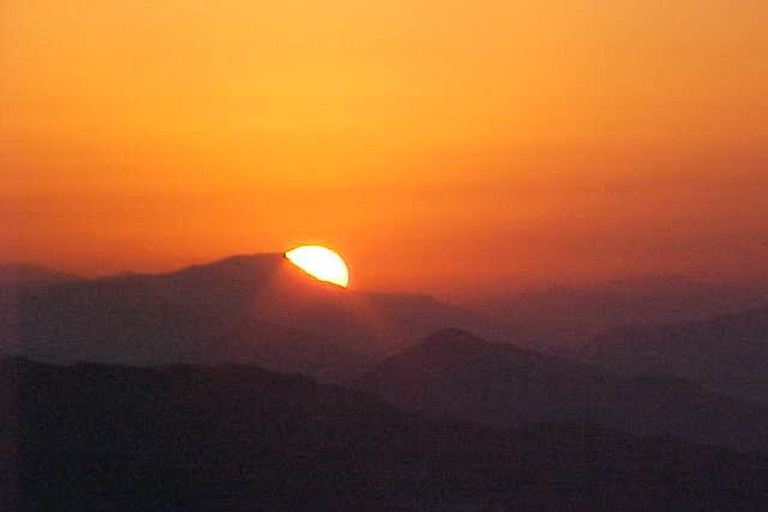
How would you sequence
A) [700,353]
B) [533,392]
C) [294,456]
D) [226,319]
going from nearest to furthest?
1. [294,456]
2. [700,353]
3. [533,392]
4. [226,319]

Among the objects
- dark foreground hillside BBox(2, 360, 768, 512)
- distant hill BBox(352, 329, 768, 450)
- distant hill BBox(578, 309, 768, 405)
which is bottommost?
dark foreground hillside BBox(2, 360, 768, 512)

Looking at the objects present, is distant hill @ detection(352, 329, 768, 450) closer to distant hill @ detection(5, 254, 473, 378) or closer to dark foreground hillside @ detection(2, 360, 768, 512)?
distant hill @ detection(5, 254, 473, 378)

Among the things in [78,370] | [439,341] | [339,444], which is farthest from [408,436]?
[78,370]

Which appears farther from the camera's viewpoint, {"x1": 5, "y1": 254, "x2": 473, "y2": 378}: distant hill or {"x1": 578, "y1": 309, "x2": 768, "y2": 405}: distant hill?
{"x1": 578, "y1": 309, "x2": 768, "y2": 405}: distant hill

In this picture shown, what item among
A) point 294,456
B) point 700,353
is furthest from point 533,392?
point 294,456

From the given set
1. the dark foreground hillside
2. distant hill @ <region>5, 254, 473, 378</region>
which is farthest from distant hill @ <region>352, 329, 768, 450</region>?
the dark foreground hillside

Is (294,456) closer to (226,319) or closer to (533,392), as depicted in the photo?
(226,319)

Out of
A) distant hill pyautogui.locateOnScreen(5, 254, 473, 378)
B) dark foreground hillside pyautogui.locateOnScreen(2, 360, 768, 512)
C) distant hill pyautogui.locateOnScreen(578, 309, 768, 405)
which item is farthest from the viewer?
distant hill pyautogui.locateOnScreen(578, 309, 768, 405)
